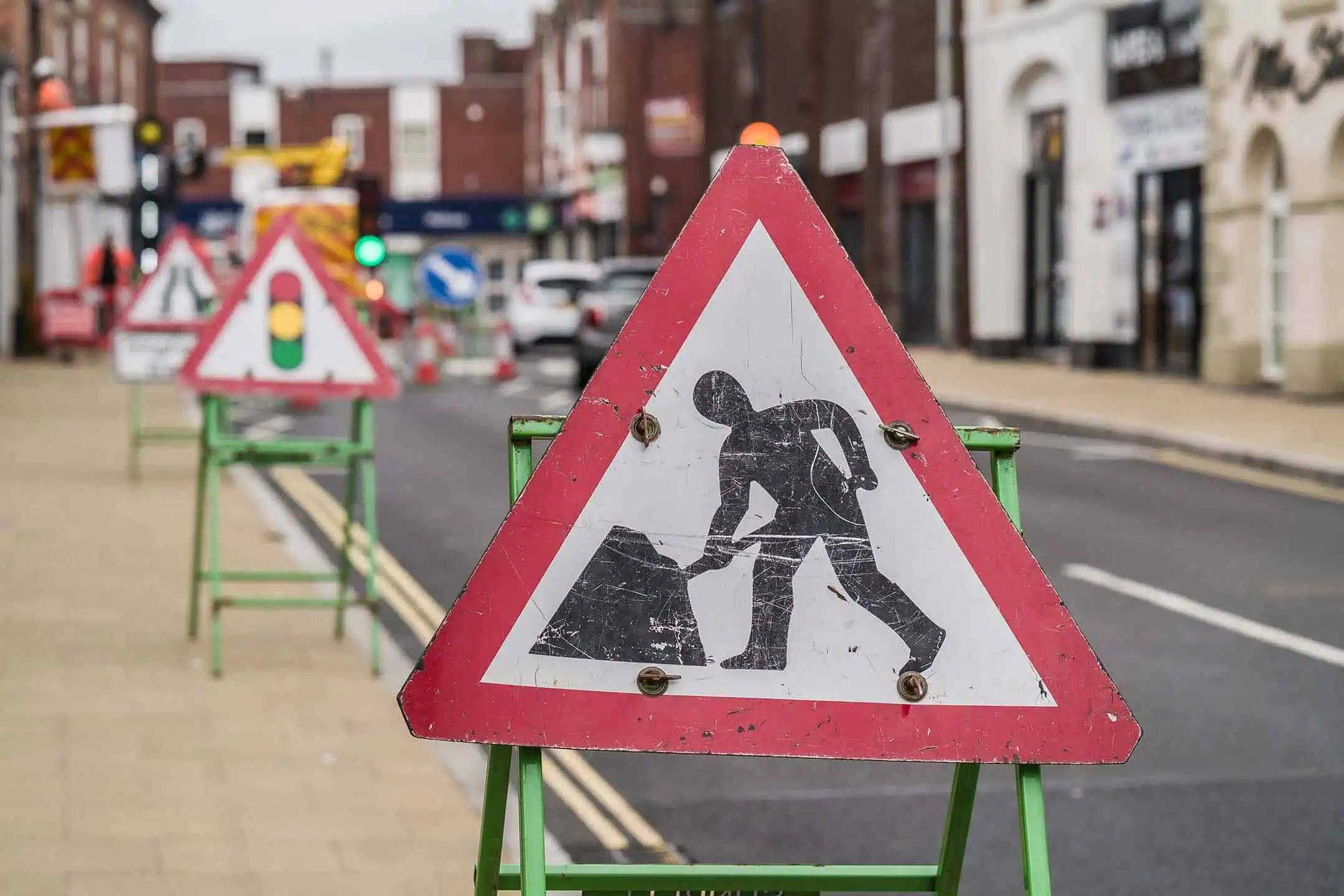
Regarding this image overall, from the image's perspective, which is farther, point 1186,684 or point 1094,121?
point 1094,121

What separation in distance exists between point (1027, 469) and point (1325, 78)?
26.9 ft

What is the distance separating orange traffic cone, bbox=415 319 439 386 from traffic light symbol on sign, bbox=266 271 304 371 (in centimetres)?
2087

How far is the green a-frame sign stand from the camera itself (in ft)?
11.4

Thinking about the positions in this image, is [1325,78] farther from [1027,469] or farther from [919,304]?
[919,304]

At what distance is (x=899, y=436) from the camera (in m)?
3.33

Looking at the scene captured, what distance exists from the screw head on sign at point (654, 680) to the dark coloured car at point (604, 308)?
78.4 ft

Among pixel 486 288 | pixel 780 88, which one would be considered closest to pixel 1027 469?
pixel 780 88

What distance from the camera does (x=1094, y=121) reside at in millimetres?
30875

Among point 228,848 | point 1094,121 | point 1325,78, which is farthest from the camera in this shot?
point 1094,121

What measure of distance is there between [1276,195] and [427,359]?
437 inches

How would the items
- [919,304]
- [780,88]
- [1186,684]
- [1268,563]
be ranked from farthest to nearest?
[780,88] → [919,304] → [1268,563] → [1186,684]

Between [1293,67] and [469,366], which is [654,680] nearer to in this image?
[1293,67]

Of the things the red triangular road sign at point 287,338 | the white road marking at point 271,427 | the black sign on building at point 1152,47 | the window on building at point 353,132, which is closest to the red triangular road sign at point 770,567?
the red triangular road sign at point 287,338

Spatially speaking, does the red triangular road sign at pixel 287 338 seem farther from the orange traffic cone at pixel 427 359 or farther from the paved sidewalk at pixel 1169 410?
the orange traffic cone at pixel 427 359
